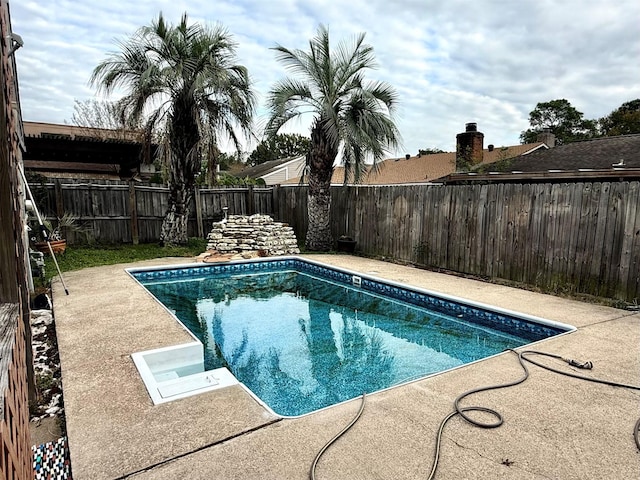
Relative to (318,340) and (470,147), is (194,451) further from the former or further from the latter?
(470,147)

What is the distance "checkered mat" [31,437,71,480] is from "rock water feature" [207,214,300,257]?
7.63 metres

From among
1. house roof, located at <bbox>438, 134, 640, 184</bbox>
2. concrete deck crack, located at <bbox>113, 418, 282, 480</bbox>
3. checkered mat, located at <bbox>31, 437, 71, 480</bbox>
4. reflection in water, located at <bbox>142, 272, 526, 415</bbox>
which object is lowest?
reflection in water, located at <bbox>142, 272, 526, 415</bbox>

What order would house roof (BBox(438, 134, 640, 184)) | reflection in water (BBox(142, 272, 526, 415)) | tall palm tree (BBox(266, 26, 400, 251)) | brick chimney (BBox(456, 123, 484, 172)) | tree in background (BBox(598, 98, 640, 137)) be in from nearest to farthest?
reflection in water (BBox(142, 272, 526, 415)) → house roof (BBox(438, 134, 640, 184)) → tall palm tree (BBox(266, 26, 400, 251)) → brick chimney (BBox(456, 123, 484, 172)) → tree in background (BBox(598, 98, 640, 137))

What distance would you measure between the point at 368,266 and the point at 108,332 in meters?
5.45

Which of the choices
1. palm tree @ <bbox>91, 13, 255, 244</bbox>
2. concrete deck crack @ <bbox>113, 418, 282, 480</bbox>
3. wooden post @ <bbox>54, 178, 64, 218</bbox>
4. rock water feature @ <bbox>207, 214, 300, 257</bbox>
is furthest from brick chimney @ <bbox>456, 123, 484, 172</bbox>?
concrete deck crack @ <bbox>113, 418, 282, 480</bbox>

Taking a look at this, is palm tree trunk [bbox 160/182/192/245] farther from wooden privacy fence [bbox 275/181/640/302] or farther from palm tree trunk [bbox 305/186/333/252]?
wooden privacy fence [bbox 275/181/640/302]

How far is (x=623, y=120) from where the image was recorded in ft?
83.0

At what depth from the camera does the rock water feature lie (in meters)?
10.1

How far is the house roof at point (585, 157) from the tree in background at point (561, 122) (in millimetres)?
18886

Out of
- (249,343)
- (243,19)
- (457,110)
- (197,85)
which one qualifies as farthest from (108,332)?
(457,110)

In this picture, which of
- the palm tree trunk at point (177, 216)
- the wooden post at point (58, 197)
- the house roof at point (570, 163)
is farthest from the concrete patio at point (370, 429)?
the wooden post at point (58, 197)

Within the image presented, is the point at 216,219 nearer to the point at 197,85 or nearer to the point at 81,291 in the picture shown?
the point at 197,85

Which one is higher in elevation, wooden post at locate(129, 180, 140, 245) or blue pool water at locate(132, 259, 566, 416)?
wooden post at locate(129, 180, 140, 245)

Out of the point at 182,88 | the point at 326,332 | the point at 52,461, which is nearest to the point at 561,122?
the point at 182,88
